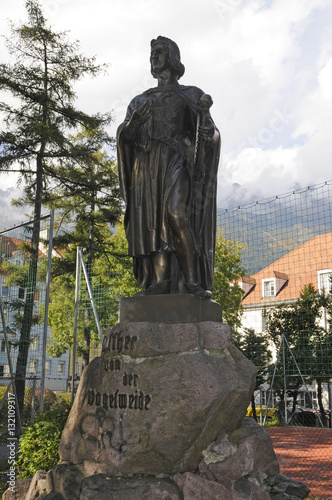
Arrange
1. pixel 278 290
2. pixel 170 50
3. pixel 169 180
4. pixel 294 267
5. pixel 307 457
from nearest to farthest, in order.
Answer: pixel 169 180
pixel 170 50
pixel 307 457
pixel 294 267
pixel 278 290

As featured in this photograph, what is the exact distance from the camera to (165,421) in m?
4.07

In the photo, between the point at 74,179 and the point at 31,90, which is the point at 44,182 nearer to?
the point at 74,179

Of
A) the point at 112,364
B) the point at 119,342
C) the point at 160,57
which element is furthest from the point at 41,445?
the point at 160,57

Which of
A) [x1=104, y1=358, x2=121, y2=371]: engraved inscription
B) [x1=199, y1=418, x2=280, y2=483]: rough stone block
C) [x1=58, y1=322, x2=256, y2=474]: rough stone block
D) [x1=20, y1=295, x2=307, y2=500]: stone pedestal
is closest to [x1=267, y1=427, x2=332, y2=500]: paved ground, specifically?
[x1=199, y1=418, x2=280, y2=483]: rough stone block

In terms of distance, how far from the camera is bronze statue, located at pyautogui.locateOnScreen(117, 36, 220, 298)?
4879 millimetres

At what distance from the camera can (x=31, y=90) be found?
607 inches

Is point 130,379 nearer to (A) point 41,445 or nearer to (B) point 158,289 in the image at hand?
(B) point 158,289

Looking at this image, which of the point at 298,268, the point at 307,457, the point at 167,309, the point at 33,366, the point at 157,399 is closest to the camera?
the point at 157,399

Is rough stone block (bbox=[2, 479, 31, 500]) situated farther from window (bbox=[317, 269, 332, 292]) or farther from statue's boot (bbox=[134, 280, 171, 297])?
Answer: window (bbox=[317, 269, 332, 292])

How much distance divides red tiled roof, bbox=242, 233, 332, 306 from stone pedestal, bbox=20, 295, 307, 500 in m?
8.43

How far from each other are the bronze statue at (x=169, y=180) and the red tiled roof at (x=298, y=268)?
784 cm

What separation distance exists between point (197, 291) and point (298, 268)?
1399 centimetres

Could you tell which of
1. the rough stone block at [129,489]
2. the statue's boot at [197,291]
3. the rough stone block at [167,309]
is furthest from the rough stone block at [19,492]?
the statue's boot at [197,291]

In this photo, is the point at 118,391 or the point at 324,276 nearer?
the point at 118,391
